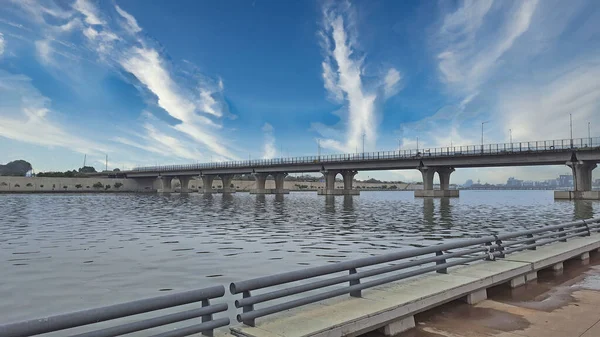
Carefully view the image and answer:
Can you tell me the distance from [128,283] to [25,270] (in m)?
5.71

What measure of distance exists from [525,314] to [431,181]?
11434cm

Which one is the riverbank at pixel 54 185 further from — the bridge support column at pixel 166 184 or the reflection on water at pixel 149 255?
the reflection on water at pixel 149 255

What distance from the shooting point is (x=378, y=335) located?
877 cm

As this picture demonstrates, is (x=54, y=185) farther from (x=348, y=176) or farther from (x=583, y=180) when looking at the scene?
(x=583, y=180)

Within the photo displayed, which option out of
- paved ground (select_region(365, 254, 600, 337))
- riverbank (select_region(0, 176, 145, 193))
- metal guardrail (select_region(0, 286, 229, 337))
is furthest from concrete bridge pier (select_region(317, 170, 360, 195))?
metal guardrail (select_region(0, 286, 229, 337))

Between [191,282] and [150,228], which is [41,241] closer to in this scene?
[150,228]

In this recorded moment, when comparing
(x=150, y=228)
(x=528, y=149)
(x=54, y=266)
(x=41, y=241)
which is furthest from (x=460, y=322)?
(x=528, y=149)

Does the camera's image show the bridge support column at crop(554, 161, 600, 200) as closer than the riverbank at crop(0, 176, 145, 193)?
Yes

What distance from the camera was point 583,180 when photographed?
9756cm

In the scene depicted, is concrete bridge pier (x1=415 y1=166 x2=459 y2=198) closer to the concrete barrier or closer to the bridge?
the bridge

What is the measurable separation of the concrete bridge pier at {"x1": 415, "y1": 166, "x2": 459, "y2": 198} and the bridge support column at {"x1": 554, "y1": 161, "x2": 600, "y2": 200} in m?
29.4

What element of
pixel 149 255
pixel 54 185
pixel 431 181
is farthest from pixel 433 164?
pixel 54 185

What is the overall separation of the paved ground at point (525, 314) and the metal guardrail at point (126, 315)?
11.5 ft

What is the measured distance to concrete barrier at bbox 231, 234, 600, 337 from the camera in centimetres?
766
